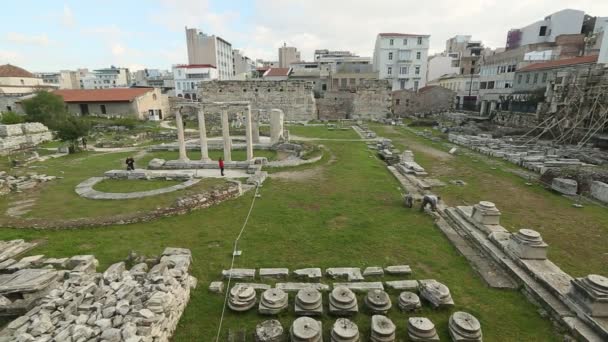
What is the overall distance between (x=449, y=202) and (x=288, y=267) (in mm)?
8537

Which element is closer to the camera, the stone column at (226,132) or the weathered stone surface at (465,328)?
the weathered stone surface at (465,328)

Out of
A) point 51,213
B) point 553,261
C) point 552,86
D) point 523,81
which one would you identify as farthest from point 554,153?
point 51,213

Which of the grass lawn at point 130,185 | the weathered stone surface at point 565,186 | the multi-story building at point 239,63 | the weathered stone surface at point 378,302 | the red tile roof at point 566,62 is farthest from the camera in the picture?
the multi-story building at point 239,63

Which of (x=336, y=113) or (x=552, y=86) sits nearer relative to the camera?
(x=552, y=86)

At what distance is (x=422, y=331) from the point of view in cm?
595

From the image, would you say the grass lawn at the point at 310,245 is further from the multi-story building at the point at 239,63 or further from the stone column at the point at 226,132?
the multi-story building at the point at 239,63

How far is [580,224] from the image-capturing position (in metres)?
11.0

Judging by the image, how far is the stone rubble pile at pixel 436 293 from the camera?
688 centimetres

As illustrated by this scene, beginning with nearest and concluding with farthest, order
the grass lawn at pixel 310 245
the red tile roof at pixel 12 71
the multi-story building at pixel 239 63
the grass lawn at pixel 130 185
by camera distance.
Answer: the grass lawn at pixel 310 245 < the grass lawn at pixel 130 185 < the red tile roof at pixel 12 71 < the multi-story building at pixel 239 63

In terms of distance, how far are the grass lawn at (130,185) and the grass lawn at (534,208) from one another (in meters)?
13.7

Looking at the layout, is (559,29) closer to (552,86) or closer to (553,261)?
(552,86)

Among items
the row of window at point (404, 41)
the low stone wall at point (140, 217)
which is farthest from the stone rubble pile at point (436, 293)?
the row of window at point (404, 41)

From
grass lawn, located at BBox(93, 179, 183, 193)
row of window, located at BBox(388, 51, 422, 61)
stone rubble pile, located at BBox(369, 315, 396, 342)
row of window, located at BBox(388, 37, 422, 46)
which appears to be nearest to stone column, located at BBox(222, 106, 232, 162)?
grass lawn, located at BBox(93, 179, 183, 193)

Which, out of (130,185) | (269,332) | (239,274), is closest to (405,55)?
(130,185)
